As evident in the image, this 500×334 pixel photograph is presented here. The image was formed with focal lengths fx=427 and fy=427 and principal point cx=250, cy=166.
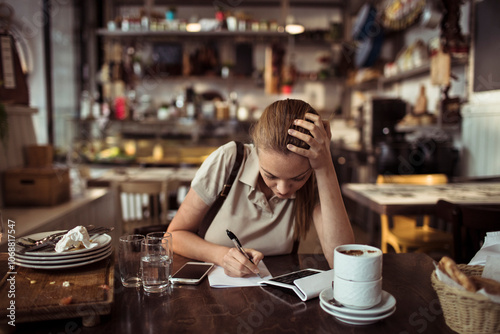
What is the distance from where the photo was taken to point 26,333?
944mm

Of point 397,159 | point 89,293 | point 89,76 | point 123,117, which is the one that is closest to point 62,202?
point 89,293

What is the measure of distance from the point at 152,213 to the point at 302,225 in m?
2.46

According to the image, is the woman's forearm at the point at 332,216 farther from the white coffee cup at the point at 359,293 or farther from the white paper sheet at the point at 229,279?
the white coffee cup at the point at 359,293

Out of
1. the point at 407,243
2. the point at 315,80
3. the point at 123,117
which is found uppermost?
the point at 315,80

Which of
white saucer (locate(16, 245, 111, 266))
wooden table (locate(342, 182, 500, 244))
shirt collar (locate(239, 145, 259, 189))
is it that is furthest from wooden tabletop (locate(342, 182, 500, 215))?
white saucer (locate(16, 245, 111, 266))

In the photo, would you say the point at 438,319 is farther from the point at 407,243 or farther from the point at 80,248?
the point at 407,243

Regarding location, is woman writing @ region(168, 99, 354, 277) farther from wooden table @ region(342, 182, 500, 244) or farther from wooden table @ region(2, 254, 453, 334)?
wooden table @ region(342, 182, 500, 244)

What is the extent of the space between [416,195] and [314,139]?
1.84 meters

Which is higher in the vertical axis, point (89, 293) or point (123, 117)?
point (123, 117)

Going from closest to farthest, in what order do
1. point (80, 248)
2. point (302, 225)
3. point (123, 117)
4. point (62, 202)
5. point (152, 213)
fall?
point (80, 248)
point (302, 225)
point (62, 202)
point (152, 213)
point (123, 117)

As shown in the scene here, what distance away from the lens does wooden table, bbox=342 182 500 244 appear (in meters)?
2.58

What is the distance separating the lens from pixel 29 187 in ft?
8.45

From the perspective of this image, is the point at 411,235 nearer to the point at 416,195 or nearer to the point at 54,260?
the point at 416,195

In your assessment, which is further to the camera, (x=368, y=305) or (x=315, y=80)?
(x=315, y=80)
